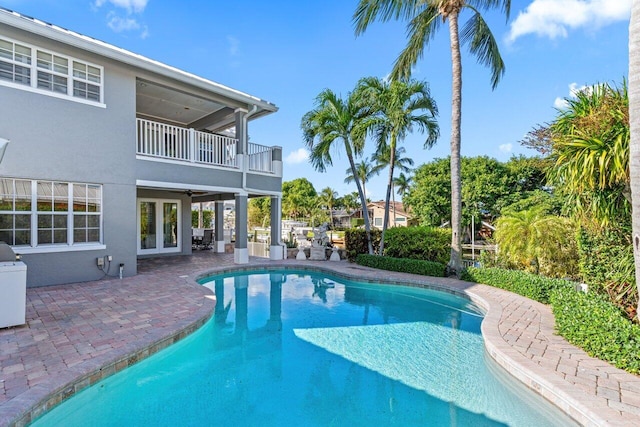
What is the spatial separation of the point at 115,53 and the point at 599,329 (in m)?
13.2

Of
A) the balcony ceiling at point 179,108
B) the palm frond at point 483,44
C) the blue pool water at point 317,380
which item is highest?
the palm frond at point 483,44

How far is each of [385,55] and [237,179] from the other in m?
8.54

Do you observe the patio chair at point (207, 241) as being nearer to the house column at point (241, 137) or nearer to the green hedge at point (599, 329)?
the house column at point (241, 137)

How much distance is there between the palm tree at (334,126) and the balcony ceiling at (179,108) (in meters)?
3.96

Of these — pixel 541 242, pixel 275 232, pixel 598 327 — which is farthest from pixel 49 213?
pixel 541 242

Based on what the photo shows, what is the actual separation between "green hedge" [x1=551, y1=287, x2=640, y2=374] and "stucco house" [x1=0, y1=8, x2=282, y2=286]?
1188 centimetres

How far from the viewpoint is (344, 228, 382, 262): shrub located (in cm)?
1616

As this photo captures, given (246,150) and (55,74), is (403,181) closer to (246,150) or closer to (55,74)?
(246,150)

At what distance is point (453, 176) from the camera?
11.5 m

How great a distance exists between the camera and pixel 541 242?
9.79 metres

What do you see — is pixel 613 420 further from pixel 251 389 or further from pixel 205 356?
pixel 205 356

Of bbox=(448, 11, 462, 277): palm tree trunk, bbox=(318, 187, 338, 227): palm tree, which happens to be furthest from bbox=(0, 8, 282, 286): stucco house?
bbox=(318, 187, 338, 227): palm tree

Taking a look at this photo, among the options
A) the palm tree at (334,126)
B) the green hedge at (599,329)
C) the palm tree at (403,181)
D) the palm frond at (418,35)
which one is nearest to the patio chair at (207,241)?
the palm tree at (334,126)

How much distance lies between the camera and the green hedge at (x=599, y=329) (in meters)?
4.69
